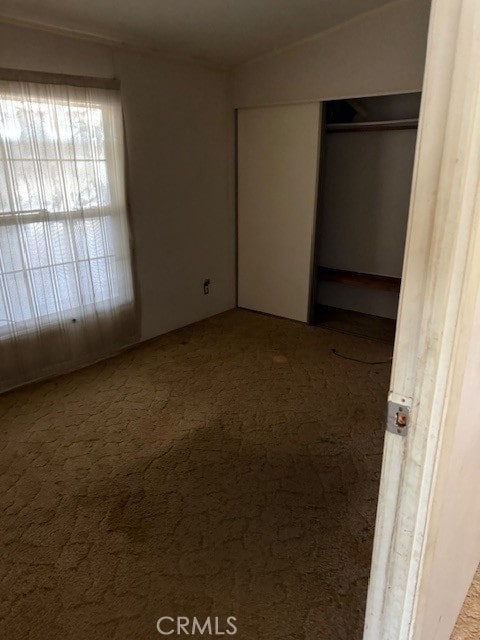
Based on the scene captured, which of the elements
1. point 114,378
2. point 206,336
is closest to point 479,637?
point 114,378

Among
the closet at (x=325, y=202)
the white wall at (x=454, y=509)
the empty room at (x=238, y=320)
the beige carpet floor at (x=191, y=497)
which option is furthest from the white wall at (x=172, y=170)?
the white wall at (x=454, y=509)

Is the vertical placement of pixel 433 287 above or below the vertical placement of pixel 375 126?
below

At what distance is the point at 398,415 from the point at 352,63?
329 cm

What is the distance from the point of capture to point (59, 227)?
2.97m

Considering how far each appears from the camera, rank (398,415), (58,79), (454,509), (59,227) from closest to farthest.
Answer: (398,415) < (454,509) < (58,79) < (59,227)

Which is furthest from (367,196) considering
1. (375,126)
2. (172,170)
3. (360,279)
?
(172,170)

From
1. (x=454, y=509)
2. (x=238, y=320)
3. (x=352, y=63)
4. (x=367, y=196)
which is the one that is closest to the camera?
(x=454, y=509)

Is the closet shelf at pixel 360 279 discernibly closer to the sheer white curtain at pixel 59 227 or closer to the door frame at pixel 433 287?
the sheer white curtain at pixel 59 227

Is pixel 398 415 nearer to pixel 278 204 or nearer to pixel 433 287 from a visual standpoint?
pixel 433 287

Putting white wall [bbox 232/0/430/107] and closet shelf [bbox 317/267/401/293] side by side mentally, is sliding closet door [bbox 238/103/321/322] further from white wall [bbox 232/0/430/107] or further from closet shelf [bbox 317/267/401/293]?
closet shelf [bbox 317/267/401/293]

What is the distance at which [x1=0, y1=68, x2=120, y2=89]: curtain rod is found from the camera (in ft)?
8.42

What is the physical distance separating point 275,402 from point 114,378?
1202 millimetres

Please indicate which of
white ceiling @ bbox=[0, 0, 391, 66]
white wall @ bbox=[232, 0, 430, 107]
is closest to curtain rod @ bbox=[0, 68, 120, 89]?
white ceiling @ bbox=[0, 0, 391, 66]

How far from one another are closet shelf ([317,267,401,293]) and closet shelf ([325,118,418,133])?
130cm
